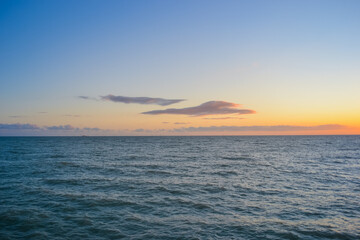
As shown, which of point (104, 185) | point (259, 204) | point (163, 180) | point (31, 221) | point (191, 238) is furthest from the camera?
point (163, 180)

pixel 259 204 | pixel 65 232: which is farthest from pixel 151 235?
pixel 259 204

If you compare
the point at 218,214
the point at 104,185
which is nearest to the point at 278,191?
the point at 218,214

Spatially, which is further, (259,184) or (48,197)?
(259,184)

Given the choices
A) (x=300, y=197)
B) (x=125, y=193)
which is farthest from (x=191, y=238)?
(x=300, y=197)

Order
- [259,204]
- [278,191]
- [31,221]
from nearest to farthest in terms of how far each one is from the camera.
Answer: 1. [31,221]
2. [259,204]
3. [278,191]

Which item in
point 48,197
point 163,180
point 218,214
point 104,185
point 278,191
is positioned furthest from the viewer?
point 163,180

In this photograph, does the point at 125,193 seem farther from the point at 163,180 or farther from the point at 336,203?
the point at 336,203

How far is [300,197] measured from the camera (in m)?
19.0

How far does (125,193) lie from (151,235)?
8.66m

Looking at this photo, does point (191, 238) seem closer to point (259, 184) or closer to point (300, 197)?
point (300, 197)

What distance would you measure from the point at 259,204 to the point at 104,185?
49.2 feet

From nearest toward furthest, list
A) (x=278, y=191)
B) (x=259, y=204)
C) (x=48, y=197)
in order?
(x=259, y=204), (x=48, y=197), (x=278, y=191)

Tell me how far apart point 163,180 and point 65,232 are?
13.8 metres

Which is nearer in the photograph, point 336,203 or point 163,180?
point 336,203
